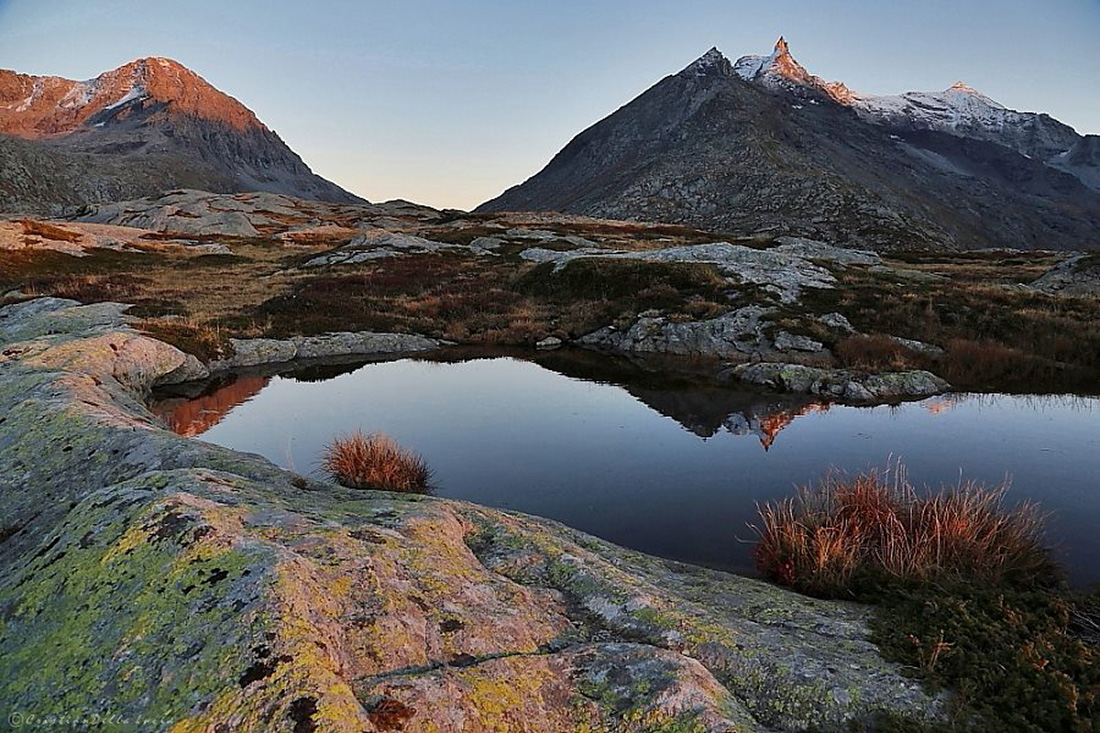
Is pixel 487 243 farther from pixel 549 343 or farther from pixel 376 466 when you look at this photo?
pixel 376 466

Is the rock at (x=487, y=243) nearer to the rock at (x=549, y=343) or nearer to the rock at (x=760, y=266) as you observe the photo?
the rock at (x=760, y=266)

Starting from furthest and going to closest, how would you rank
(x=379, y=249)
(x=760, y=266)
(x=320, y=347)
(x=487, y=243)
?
(x=487, y=243) < (x=379, y=249) < (x=760, y=266) < (x=320, y=347)

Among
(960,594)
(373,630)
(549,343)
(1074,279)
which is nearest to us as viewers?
(373,630)

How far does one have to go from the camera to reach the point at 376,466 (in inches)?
575

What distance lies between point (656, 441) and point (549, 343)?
1721 cm

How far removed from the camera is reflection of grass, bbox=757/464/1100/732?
5672mm

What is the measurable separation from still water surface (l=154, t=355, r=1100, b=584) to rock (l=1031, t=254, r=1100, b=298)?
3031cm

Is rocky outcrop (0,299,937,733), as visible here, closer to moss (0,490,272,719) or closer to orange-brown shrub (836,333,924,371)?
moss (0,490,272,719)

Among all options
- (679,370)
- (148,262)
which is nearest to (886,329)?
(679,370)

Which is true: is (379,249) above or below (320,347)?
above

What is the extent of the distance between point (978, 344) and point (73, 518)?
3449cm

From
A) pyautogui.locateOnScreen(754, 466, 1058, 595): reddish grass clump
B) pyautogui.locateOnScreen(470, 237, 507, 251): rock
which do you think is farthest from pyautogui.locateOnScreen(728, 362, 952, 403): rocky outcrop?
pyautogui.locateOnScreen(470, 237, 507, 251): rock

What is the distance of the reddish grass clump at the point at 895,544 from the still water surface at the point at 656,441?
108cm

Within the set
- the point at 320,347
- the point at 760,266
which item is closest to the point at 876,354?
the point at 760,266
